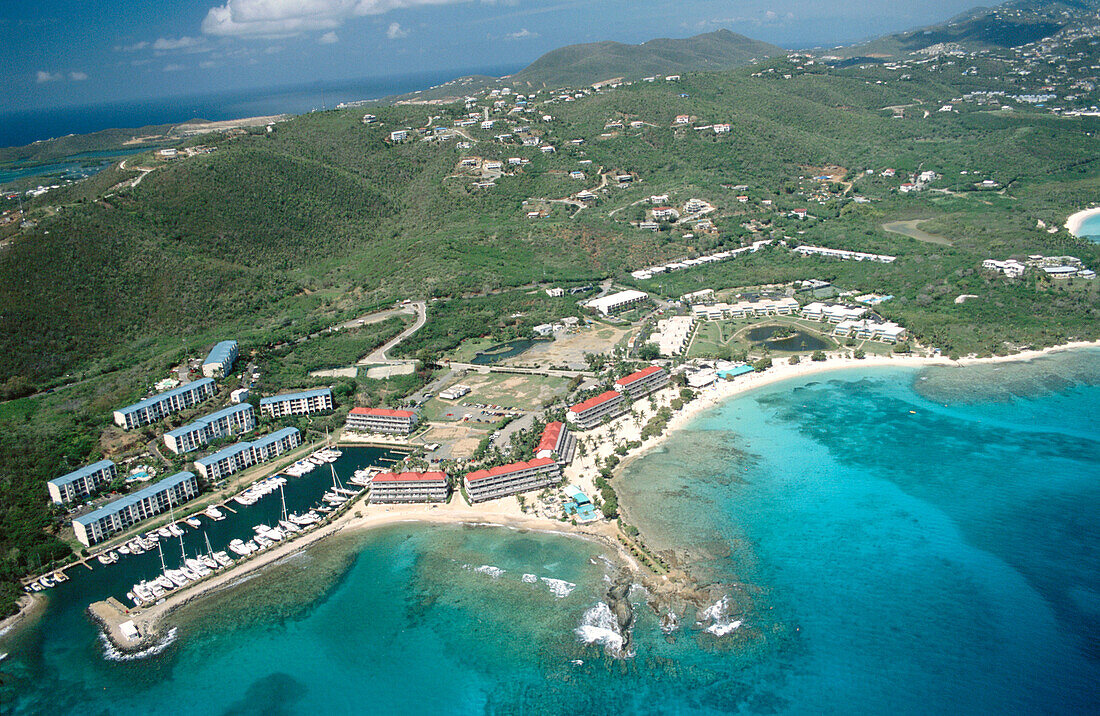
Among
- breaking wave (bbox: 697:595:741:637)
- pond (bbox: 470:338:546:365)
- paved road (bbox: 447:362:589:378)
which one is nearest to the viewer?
breaking wave (bbox: 697:595:741:637)

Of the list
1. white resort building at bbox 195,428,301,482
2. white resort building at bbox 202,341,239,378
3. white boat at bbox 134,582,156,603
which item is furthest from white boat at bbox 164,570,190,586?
white resort building at bbox 202,341,239,378

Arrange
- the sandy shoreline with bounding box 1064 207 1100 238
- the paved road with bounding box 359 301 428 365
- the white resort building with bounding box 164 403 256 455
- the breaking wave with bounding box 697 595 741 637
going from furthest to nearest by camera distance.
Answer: the sandy shoreline with bounding box 1064 207 1100 238 → the paved road with bounding box 359 301 428 365 → the white resort building with bounding box 164 403 256 455 → the breaking wave with bounding box 697 595 741 637

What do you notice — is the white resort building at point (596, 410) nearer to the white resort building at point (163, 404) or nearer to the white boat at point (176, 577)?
the white boat at point (176, 577)

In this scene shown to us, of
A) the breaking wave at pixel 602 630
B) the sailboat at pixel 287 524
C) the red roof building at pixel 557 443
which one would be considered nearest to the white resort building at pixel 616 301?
the red roof building at pixel 557 443

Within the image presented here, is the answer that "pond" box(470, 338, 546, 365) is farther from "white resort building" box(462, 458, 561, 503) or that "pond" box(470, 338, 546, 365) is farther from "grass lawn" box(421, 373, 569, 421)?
"white resort building" box(462, 458, 561, 503)

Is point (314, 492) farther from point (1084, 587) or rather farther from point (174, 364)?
point (1084, 587)

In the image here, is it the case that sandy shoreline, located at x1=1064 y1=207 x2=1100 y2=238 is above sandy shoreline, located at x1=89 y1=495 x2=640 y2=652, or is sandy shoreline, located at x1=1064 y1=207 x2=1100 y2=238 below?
below

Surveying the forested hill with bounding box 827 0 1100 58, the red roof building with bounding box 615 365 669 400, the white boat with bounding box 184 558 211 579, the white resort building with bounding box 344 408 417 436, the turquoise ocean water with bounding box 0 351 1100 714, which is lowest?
the turquoise ocean water with bounding box 0 351 1100 714

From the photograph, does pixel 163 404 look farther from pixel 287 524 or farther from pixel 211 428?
pixel 287 524

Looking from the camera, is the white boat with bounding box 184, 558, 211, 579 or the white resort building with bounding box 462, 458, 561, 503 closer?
the white boat with bounding box 184, 558, 211, 579
